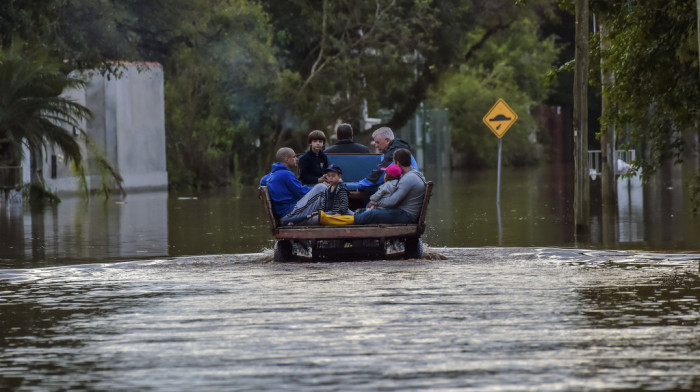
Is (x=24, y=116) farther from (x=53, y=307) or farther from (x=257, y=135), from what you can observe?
(x=53, y=307)

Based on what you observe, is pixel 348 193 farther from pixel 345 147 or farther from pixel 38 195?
pixel 38 195

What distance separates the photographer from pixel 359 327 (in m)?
11.4

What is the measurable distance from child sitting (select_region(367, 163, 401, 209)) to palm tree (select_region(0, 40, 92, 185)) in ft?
68.6

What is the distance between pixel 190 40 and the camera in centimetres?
4969

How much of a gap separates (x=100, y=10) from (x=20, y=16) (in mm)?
3518

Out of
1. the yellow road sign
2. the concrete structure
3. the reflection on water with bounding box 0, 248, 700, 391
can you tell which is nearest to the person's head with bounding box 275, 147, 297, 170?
the reflection on water with bounding box 0, 248, 700, 391

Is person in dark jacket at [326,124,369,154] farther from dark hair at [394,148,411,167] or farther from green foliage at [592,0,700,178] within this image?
green foliage at [592,0,700,178]

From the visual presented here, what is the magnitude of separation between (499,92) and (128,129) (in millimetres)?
30146

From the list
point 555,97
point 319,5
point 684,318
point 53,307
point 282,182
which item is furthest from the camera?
point 555,97

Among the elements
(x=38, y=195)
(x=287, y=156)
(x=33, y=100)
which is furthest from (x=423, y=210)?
(x=38, y=195)

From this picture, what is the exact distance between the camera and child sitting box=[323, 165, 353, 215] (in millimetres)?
17812

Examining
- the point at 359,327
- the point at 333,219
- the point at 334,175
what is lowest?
the point at 359,327

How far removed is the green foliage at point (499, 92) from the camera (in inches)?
2968

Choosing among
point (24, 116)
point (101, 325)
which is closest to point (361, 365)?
point (101, 325)
